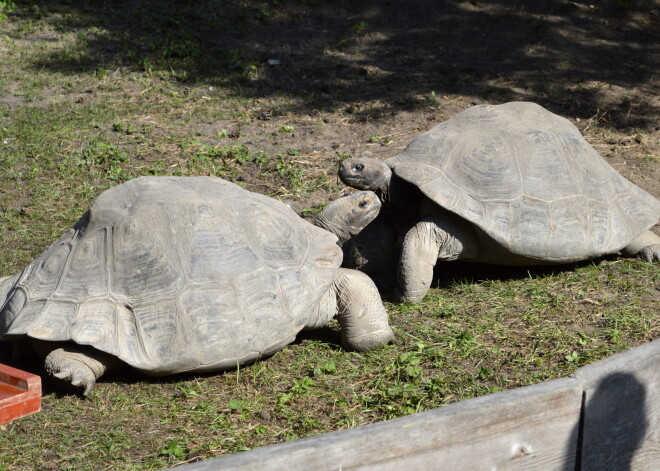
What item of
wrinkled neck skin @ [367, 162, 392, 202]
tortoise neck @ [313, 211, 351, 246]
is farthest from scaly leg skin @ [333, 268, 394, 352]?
wrinkled neck skin @ [367, 162, 392, 202]

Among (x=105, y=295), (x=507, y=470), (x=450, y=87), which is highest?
(x=507, y=470)

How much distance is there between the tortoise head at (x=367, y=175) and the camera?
5.60m

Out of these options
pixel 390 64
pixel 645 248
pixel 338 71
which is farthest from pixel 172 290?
pixel 390 64

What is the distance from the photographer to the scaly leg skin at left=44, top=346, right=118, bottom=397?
3.93 m

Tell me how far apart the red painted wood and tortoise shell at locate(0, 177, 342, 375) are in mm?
210

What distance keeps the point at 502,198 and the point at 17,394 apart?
10.3 ft

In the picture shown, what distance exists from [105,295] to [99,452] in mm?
824

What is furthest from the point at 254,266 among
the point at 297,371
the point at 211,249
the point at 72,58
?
the point at 72,58

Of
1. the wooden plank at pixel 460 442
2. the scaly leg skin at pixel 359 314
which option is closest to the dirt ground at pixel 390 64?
the scaly leg skin at pixel 359 314

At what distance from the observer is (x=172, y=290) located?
4.07 metres

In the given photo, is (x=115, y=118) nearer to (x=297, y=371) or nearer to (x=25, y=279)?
(x=25, y=279)

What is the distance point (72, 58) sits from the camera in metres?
9.80

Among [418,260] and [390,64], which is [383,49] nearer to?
[390,64]

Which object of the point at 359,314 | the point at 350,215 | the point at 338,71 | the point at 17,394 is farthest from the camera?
the point at 338,71
